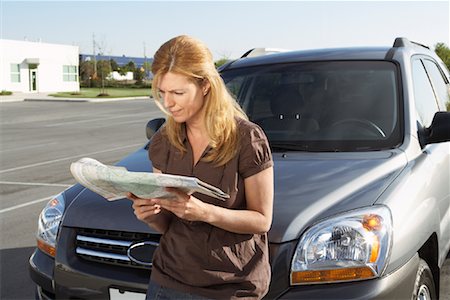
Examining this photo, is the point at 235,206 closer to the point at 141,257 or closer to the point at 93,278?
the point at 141,257

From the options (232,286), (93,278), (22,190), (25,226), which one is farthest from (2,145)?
(232,286)

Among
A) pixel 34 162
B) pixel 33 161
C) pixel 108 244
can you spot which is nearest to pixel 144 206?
pixel 108 244

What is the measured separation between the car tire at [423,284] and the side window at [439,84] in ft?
6.18

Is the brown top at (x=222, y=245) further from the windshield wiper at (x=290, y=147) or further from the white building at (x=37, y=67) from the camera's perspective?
the white building at (x=37, y=67)

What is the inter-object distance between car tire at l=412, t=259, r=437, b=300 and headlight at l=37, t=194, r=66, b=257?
1.80 m

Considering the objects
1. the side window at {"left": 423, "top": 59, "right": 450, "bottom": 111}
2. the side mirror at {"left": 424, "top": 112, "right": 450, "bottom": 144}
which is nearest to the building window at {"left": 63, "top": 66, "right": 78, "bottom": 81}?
the side window at {"left": 423, "top": 59, "right": 450, "bottom": 111}

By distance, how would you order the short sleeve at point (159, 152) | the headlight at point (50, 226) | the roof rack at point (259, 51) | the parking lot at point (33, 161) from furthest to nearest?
the parking lot at point (33, 161), the roof rack at point (259, 51), the headlight at point (50, 226), the short sleeve at point (159, 152)

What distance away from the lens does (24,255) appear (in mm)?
5121

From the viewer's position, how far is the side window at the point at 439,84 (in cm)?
435

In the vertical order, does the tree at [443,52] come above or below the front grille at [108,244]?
above

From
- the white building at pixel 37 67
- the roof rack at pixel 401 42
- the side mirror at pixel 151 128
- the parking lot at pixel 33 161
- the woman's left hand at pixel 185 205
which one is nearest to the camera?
the woman's left hand at pixel 185 205

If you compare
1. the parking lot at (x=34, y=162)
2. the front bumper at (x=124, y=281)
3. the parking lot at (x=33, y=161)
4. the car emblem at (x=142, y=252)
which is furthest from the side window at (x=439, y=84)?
the parking lot at (x=33, y=161)

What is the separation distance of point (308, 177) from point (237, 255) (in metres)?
0.99

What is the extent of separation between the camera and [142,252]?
2.44 meters
